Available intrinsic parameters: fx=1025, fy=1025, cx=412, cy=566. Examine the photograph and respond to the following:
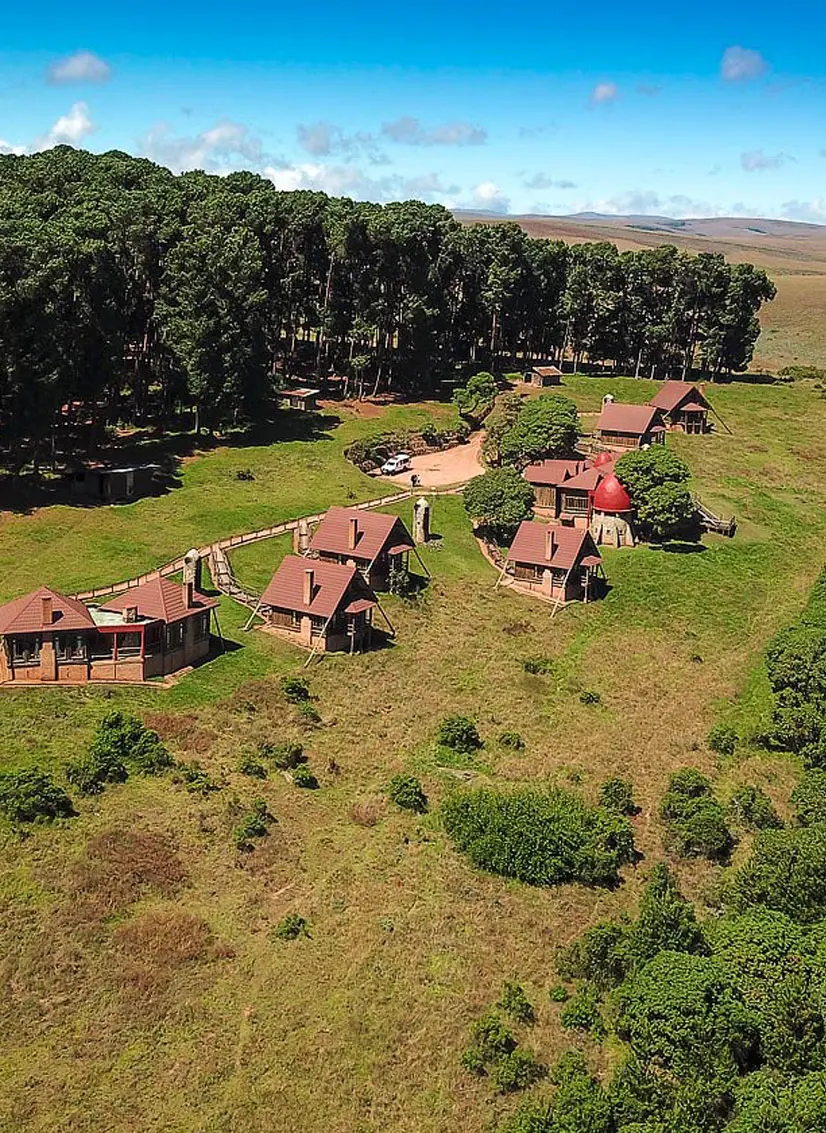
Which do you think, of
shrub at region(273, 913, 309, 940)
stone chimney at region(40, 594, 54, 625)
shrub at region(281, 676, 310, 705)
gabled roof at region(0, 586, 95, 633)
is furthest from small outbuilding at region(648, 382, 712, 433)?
shrub at region(273, 913, 309, 940)

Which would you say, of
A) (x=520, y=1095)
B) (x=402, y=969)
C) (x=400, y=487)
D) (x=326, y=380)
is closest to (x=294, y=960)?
(x=402, y=969)

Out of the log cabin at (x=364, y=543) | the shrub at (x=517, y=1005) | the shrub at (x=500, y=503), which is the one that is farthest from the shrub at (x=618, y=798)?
the shrub at (x=500, y=503)

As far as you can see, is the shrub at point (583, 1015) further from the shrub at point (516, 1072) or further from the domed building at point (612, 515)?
the domed building at point (612, 515)

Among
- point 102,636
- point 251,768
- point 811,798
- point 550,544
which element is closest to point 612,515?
point 550,544

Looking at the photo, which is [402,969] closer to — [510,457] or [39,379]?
[39,379]

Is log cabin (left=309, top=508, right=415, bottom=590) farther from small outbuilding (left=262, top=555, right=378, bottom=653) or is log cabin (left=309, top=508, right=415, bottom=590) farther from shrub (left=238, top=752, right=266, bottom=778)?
shrub (left=238, top=752, right=266, bottom=778)

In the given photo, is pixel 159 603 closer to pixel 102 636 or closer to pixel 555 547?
pixel 102 636
